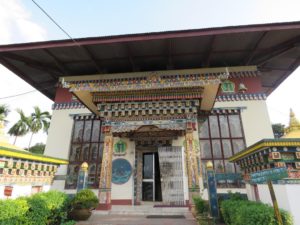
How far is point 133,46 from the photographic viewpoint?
9.62 metres

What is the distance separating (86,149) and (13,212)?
636cm

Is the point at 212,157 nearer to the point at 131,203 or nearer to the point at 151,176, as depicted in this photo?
the point at 151,176

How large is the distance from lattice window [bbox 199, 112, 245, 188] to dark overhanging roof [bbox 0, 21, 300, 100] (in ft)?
10.1

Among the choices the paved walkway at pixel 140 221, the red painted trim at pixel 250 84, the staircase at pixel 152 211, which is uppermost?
the red painted trim at pixel 250 84

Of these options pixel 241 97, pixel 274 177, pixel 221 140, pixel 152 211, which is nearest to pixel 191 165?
pixel 152 211

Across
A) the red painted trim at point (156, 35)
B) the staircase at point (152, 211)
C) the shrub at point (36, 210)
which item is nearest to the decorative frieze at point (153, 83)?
the red painted trim at point (156, 35)

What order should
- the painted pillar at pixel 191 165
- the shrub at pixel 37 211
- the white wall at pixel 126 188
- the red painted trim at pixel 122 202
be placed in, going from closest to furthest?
the shrub at pixel 37 211, the painted pillar at pixel 191 165, the red painted trim at pixel 122 202, the white wall at pixel 126 188

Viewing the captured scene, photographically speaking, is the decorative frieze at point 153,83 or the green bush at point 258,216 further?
the decorative frieze at point 153,83

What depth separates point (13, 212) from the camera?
3990 mm

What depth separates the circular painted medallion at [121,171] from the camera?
9.05m

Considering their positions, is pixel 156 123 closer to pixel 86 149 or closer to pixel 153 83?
pixel 153 83

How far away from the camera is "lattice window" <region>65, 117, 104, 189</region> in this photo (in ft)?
32.3

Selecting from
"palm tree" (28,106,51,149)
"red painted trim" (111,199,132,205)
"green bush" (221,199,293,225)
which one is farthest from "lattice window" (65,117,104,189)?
"palm tree" (28,106,51,149)

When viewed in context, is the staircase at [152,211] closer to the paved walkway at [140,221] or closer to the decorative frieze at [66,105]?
the paved walkway at [140,221]
